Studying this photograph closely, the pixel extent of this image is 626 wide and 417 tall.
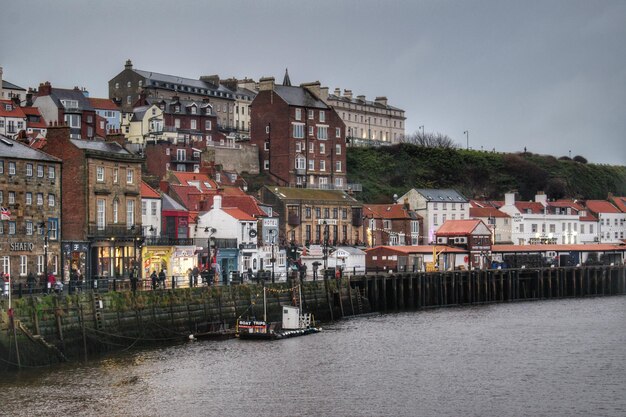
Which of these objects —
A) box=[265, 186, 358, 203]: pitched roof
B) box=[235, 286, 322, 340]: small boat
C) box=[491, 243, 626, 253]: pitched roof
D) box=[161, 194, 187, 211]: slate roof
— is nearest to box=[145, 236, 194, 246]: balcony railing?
box=[161, 194, 187, 211]: slate roof

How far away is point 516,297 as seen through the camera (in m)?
111

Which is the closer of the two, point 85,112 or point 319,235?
point 319,235

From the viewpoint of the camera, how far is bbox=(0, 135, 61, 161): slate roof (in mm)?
70438

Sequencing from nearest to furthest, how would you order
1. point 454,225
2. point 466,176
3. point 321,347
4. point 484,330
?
point 321,347 < point 484,330 < point 454,225 < point 466,176

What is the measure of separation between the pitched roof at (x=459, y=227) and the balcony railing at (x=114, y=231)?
4674 centimetres

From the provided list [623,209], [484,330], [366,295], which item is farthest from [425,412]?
[623,209]

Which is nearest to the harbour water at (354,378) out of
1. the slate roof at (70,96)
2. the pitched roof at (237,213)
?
the pitched roof at (237,213)

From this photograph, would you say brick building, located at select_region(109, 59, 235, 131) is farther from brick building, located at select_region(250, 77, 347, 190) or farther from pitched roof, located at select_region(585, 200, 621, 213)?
pitched roof, located at select_region(585, 200, 621, 213)

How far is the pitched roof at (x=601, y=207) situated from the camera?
14929 centimetres

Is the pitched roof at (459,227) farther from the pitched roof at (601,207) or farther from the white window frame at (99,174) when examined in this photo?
the white window frame at (99,174)

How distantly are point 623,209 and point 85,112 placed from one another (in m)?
77.7

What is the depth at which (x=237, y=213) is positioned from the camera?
317 feet

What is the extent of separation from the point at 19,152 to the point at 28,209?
3.90 meters

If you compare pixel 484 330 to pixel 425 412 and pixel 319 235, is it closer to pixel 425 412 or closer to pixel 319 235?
pixel 425 412
